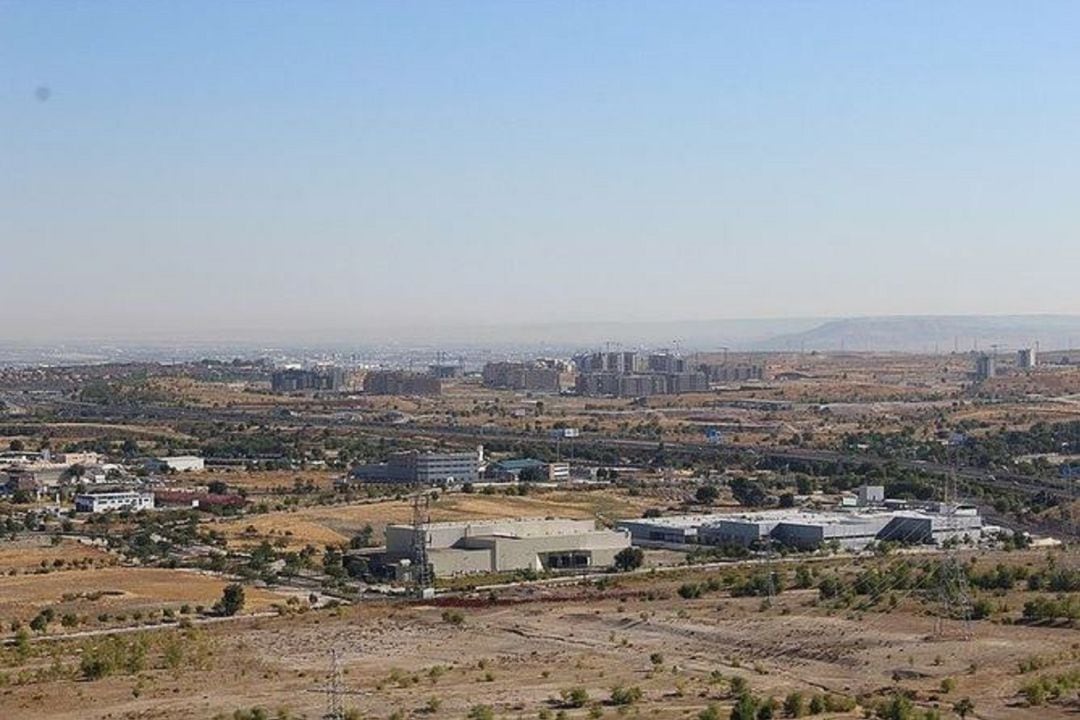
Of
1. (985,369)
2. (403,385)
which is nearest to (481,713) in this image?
(403,385)

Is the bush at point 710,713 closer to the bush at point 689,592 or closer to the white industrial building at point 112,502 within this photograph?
the bush at point 689,592

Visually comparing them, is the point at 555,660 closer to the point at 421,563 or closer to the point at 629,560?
the point at 421,563

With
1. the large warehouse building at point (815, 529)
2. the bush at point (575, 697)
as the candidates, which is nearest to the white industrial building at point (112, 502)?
the large warehouse building at point (815, 529)

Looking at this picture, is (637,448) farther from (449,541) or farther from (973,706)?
(973,706)

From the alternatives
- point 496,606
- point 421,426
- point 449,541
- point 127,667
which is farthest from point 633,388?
point 127,667

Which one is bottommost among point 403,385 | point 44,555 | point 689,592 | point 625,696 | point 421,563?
point 44,555
